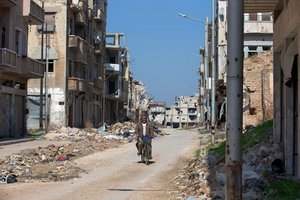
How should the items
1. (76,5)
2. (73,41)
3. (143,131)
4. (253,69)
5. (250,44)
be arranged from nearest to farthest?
1. (143,131)
2. (253,69)
3. (250,44)
4. (73,41)
5. (76,5)

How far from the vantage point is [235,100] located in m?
5.69

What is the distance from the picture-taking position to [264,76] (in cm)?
3459

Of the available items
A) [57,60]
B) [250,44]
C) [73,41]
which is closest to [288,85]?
[250,44]

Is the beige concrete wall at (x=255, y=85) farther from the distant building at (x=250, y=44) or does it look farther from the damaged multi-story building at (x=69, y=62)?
the damaged multi-story building at (x=69, y=62)

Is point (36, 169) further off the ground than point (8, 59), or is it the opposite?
point (8, 59)

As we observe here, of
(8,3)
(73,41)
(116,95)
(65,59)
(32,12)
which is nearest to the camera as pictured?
(8,3)

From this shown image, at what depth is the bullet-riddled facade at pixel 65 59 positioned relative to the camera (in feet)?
164

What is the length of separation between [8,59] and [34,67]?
20.4 ft

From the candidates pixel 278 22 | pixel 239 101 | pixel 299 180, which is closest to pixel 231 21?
pixel 239 101

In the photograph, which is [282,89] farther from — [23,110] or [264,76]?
[23,110]

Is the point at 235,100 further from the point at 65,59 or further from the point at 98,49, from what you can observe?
the point at 98,49

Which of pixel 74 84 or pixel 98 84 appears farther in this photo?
pixel 98 84

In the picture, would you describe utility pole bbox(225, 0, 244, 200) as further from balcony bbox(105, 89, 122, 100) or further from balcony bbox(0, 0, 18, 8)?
balcony bbox(105, 89, 122, 100)

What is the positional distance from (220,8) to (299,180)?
126 feet
